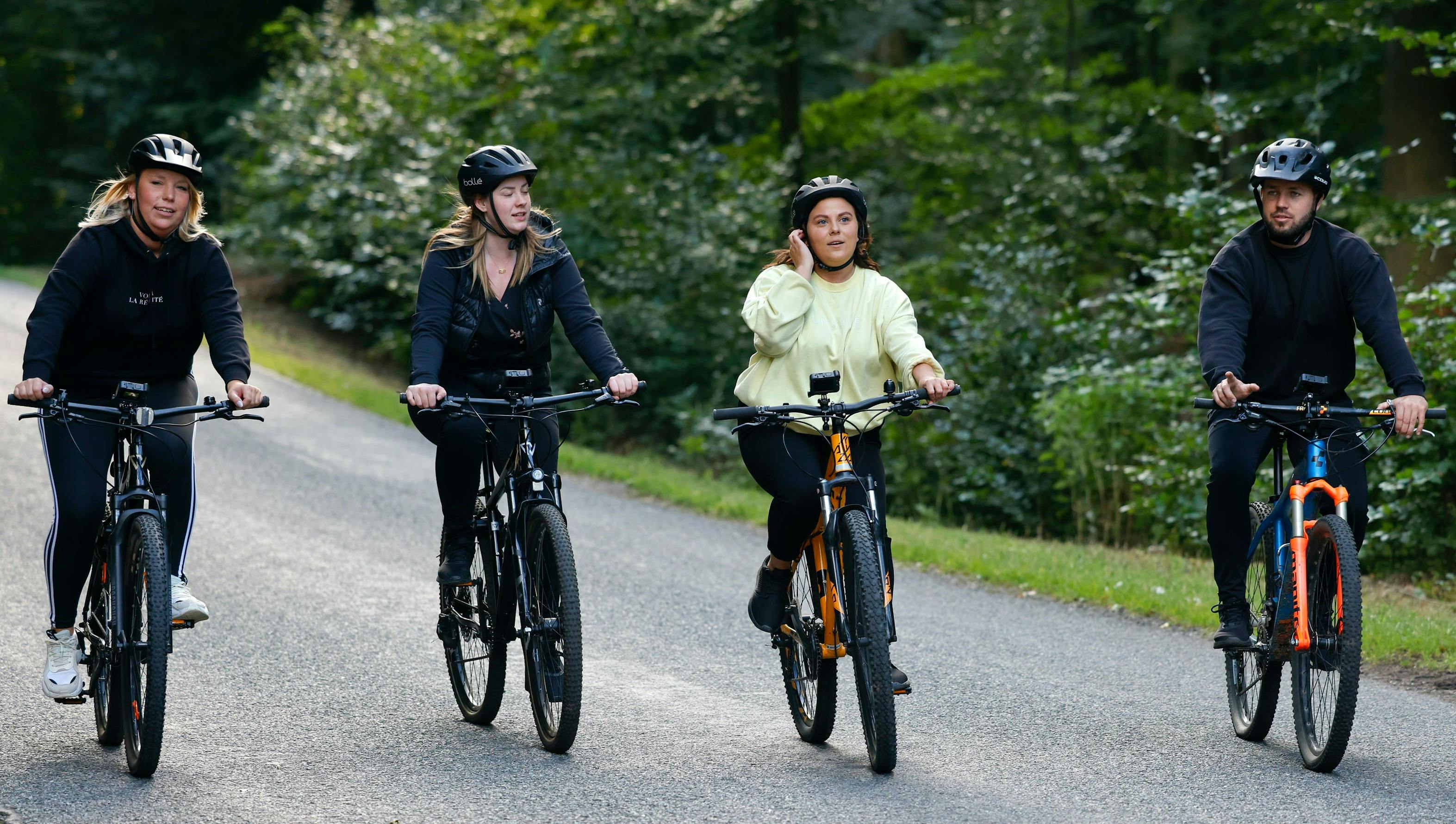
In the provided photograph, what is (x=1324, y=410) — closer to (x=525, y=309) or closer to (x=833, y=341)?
(x=833, y=341)

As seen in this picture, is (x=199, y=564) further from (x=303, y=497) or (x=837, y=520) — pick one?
(x=837, y=520)

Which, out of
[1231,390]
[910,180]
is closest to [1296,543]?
[1231,390]

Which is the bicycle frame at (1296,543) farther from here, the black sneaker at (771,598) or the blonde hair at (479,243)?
the blonde hair at (479,243)

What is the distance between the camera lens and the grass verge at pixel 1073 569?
7.14 m

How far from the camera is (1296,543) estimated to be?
16.9 feet

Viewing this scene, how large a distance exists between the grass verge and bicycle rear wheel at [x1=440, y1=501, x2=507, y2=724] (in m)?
3.92

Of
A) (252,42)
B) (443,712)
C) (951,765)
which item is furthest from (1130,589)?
(252,42)

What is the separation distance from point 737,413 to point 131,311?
2181 millimetres

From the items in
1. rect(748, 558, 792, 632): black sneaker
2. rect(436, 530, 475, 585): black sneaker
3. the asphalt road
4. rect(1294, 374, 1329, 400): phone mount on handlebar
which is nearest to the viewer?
the asphalt road

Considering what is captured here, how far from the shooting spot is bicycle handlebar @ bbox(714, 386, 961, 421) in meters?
4.88

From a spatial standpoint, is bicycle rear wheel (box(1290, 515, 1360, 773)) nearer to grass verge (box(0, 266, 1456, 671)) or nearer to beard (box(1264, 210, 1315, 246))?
beard (box(1264, 210, 1315, 246))

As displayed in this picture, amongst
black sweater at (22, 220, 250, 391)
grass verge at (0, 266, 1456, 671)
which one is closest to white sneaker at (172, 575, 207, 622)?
black sweater at (22, 220, 250, 391)

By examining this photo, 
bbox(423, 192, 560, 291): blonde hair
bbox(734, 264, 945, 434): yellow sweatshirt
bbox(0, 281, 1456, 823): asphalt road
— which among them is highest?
bbox(423, 192, 560, 291): blonde hair

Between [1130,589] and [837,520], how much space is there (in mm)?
4049
